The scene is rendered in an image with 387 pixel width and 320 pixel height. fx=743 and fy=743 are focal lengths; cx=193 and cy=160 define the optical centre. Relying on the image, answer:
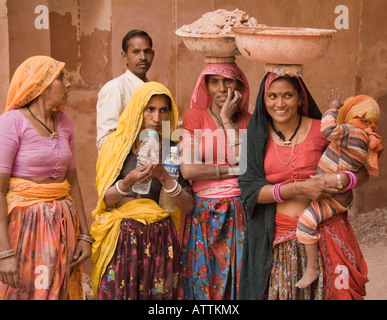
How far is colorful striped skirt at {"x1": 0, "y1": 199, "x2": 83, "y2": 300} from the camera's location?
459 centimetres

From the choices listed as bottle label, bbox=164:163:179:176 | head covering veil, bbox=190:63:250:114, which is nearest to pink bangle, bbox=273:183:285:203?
bottle label, bbox=164:163:179:176

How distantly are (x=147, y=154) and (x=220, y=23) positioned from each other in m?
1.16

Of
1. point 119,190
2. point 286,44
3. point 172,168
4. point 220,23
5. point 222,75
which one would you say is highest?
point 220,23

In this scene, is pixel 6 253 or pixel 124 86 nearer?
pixel 6 253

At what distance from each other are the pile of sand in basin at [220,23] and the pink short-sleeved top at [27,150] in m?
1.28

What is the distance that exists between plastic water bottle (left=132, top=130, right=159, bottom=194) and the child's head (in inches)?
47.2

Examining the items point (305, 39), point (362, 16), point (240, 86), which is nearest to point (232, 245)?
point (240, 86)

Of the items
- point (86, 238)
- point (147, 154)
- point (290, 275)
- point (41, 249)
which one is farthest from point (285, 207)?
point (41, 249)

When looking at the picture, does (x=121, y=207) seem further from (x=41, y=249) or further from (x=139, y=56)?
(x=139, y=56)

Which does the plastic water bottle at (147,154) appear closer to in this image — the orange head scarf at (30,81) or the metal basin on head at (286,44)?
the orange head scarf at (30,81)

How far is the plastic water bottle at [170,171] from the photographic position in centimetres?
498

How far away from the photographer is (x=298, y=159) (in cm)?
468

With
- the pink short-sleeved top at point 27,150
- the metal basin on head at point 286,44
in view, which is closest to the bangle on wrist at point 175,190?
the pink short-sleeved top at point 27,150
